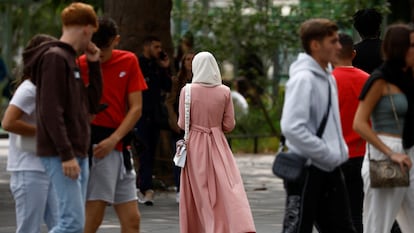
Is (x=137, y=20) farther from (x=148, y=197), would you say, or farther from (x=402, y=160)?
(x=402, y=160)

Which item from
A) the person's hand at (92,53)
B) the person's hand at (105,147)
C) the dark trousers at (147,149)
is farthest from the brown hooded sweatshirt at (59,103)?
the dark trousers at (147,149)

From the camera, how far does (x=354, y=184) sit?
984 centimetres

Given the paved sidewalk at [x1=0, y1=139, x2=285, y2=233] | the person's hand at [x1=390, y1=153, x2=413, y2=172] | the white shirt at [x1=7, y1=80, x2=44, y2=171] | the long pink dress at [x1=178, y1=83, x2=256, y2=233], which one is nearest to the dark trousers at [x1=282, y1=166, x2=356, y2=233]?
the person's hand at [x1=390, y1=153, x2=413, y2=172]

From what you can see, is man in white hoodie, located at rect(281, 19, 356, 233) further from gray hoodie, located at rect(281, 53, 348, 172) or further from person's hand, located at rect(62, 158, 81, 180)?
person's hand, located at rect(62, 158, 81, 180)

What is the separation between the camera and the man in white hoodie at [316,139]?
26.5 ft

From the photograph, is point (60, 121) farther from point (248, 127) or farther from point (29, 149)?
point (248, 127)

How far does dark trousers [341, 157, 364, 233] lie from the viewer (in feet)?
32.3

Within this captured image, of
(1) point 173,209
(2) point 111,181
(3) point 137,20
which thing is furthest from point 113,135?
(3) point 137,20

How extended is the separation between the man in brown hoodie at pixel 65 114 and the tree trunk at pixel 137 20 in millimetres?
8174

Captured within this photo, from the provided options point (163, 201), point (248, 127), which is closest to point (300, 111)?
point (163, 201)

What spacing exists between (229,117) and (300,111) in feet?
10.8

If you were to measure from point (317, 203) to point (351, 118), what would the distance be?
5.99ft

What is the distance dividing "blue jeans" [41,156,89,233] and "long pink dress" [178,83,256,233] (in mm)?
3142

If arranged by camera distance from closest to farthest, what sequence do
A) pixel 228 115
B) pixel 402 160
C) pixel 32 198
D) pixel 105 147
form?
1. pixel 32 198
2. pixel 402 160
3. pixel 105 147
4. pixel 228 115
